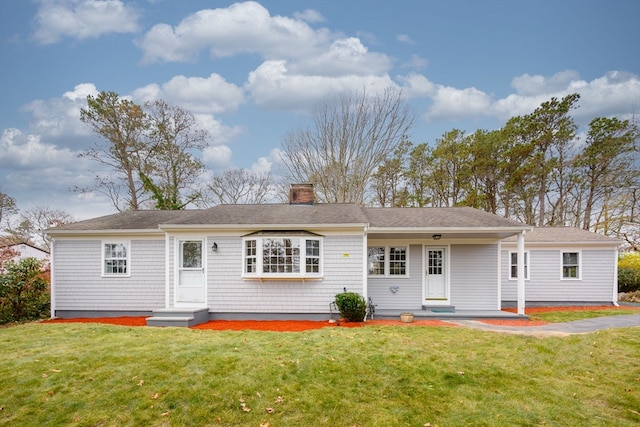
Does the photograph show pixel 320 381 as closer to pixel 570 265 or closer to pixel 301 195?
pixel 301 195

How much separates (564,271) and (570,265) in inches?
13.1

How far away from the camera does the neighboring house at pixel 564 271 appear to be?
576 inches

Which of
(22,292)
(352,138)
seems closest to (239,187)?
(352,138)

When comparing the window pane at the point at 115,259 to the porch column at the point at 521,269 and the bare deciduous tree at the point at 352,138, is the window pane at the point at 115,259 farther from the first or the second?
the bare deciduous tree at the point at 352,138

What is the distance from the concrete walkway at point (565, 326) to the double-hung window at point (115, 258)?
34.0 feet

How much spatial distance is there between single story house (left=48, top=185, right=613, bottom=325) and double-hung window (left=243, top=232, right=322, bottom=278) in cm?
3

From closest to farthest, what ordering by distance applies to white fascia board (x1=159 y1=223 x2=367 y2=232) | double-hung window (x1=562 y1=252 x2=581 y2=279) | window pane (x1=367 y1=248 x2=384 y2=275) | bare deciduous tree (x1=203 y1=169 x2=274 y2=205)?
white fascia board (x1=159 y1=223 x2=367 y2=232), window pane (x1=367 y1=248 x2=384 y2=275), double-hung window (x1=562 y1=252 x2=581 y2=279), bare deciduous tree (x1=203 y1=169 x2=274 y2=205)

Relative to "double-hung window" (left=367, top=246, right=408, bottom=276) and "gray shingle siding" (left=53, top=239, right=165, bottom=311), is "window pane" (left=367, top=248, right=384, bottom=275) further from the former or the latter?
"gray shingle siding" (left=53, top=239, right=165, bottom=311)

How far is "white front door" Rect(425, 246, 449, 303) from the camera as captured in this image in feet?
40.1

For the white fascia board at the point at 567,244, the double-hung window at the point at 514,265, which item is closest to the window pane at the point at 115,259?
the white fascia board at the point at 567,244

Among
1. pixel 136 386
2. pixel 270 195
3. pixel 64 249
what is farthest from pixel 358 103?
pixel 136 386

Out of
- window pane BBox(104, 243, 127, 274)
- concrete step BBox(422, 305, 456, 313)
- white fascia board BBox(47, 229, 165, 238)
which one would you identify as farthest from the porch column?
window pane BBox(104, 243, 127, 274)

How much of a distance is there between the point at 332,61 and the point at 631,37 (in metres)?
13.9

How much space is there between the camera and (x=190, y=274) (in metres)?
11.1
